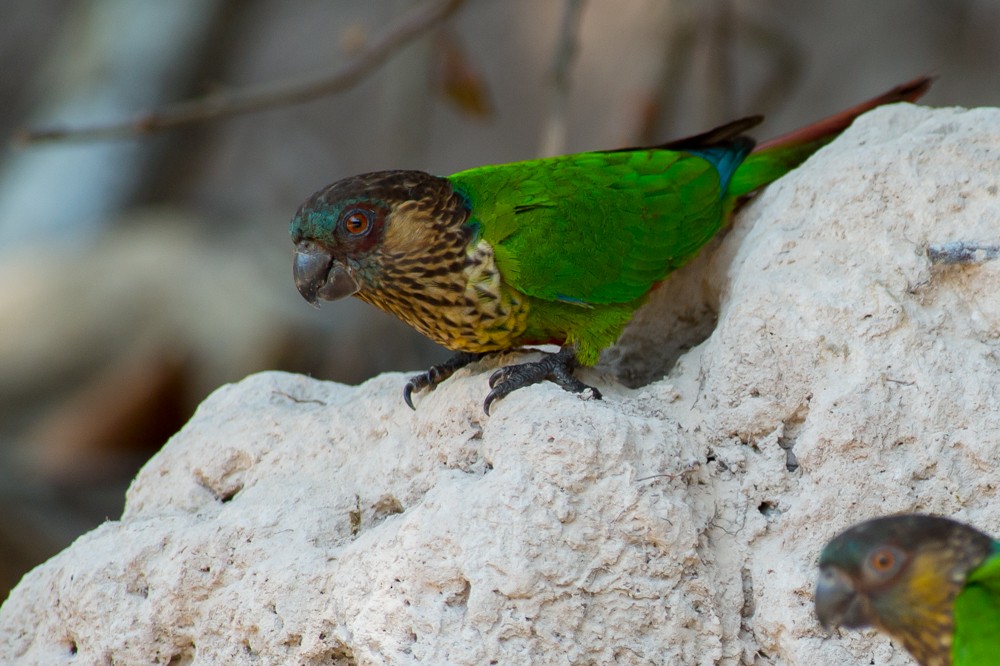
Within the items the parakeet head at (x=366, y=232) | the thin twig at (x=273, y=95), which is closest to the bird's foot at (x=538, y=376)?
the parakeet head at (x=366, y=232)

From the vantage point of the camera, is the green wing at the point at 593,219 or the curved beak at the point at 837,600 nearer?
the curved beak at the point at 837,600

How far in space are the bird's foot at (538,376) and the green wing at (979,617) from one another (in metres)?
1.00

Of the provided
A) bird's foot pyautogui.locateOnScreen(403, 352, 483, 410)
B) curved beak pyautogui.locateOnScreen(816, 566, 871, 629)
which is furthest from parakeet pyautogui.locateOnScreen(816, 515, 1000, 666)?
bird's foot pyautogui.locateOnScreen(403, 352, 483, 410)

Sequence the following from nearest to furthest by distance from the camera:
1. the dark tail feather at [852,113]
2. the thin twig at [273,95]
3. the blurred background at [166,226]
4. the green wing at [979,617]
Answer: the green wing at [979,617] → the dark tail feather at [852,113] → the thin twig at [273,95] → the blurred background at [166,226]

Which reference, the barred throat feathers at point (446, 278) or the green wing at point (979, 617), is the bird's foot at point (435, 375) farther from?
the green wing at point (979, 617)

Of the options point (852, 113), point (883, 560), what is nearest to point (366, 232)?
point (852, 113)

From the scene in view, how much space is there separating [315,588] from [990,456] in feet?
5.14

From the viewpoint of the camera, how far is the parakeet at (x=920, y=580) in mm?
2115

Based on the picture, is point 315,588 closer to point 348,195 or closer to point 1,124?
point 348,195

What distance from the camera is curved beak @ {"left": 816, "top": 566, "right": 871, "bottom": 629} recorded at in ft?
7.03

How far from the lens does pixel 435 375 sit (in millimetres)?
3211

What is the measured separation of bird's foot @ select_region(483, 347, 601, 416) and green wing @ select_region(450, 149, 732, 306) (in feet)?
0.70

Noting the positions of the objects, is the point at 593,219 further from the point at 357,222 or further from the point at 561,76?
the point at 561,76

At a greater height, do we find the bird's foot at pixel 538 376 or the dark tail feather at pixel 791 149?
the dark tail feather at pixel 791 149
